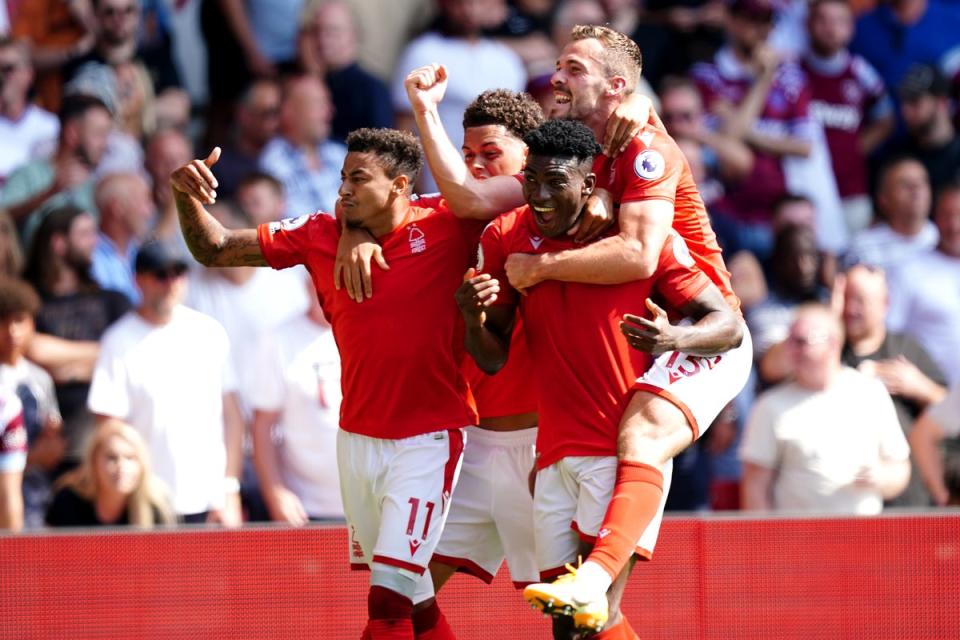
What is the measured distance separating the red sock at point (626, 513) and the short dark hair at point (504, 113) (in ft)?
4.81

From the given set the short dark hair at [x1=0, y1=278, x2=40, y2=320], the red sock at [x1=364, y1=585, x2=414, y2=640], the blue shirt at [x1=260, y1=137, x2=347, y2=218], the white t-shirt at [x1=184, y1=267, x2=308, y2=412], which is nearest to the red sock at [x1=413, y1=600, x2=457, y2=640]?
the red sock at [x1=364, y1=585, x2=414, y2=640]

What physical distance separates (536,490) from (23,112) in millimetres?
5657

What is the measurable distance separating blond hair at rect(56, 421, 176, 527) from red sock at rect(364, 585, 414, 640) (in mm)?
2713

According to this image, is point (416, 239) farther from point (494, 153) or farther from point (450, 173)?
point (494, 153)

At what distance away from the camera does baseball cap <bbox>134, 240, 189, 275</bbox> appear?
858cm

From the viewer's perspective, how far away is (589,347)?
17.9 ft

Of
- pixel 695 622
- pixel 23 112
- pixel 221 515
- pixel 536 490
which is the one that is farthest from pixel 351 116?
pixel 536 490

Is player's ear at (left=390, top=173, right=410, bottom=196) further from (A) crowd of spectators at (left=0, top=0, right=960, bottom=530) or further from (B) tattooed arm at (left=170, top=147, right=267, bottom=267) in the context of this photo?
(A) crowd of spectators at (left=0, top=0, right=960, bottom=530)

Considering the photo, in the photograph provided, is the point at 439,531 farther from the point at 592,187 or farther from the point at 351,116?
the point at 351,116

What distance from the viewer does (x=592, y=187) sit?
548 cm

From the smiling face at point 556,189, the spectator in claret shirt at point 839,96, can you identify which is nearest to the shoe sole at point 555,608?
the smiling face at point 556,189

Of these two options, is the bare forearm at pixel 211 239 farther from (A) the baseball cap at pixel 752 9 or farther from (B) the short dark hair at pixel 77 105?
(A) the baseball cap at pixel 752 9

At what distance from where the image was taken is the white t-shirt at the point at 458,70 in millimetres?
10398

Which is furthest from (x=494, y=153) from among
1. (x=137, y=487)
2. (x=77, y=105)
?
(x=77, y=105)
